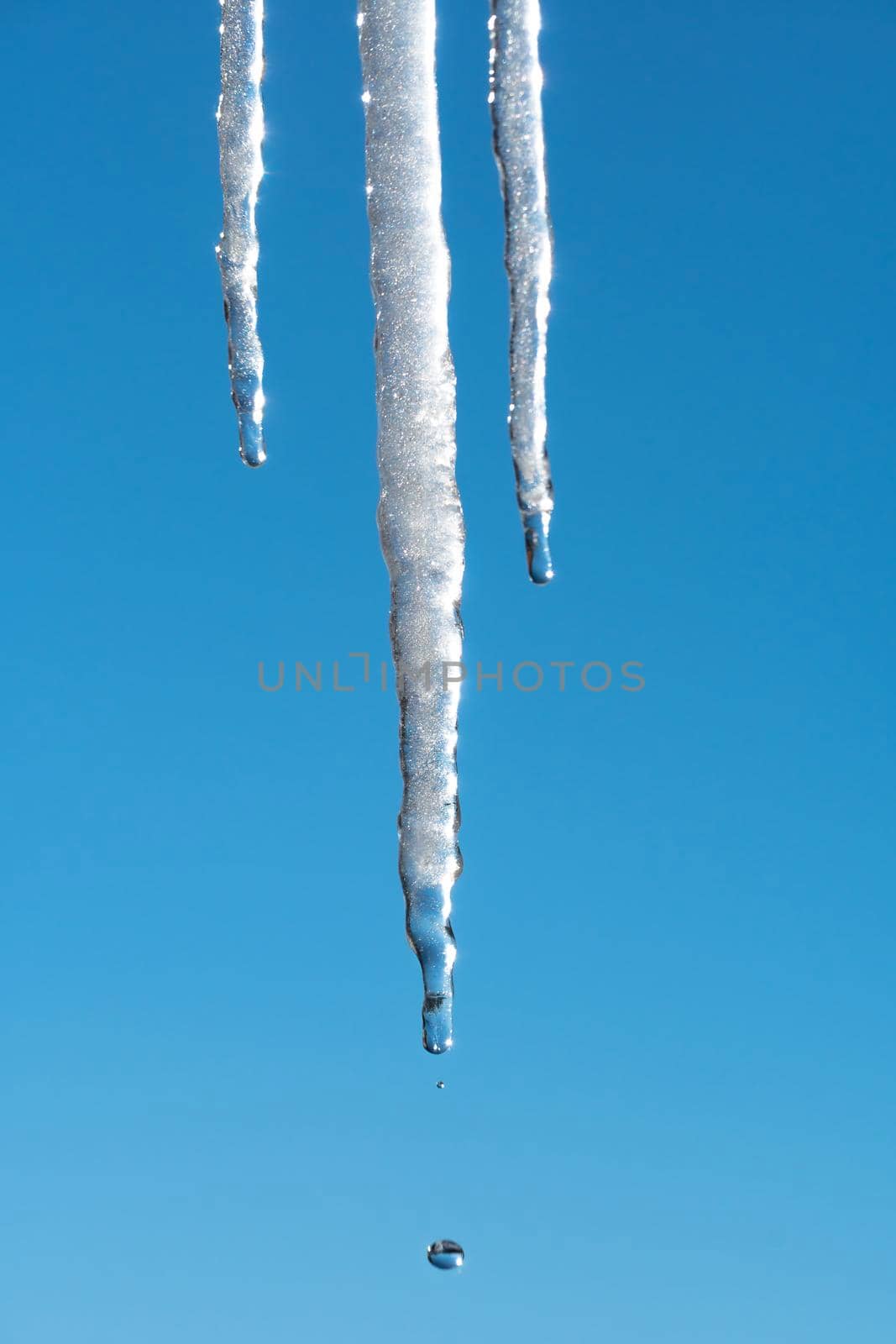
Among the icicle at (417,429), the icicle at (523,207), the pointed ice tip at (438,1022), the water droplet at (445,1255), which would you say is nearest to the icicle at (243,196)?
the icicle at (417,429)

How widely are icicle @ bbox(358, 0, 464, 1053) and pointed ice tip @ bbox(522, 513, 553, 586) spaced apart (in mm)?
135

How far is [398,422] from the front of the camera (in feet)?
5.01

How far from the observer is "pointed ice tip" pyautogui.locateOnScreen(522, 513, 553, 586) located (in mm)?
1415

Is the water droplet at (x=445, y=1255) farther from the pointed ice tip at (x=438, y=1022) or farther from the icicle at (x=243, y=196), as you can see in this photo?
the icicle at (x=243, y=196)

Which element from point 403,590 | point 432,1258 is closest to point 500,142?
point 403,590

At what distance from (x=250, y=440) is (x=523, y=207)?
1.62ft

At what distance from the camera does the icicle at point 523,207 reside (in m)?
1.44

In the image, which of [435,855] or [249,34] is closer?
[435,855]

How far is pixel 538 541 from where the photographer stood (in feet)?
4.64

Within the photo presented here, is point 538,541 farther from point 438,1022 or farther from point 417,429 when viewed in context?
point 438,1022

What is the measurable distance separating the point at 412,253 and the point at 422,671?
512 millimetres

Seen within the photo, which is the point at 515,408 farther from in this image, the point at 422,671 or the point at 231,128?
the point at 231,128

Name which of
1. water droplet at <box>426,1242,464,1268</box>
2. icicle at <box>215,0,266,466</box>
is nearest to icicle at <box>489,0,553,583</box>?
icicle at <box>215,0,266,466</box>

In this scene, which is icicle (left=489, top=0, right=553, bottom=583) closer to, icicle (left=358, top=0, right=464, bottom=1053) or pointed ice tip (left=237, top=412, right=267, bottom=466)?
icicle (left=358, top=0, right=464, bottom=1053)
